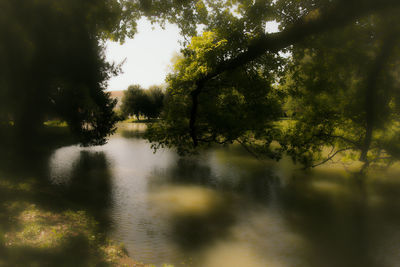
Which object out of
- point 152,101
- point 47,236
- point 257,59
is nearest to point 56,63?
point 257,59

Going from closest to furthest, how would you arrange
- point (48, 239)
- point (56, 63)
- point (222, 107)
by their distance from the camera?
point (48, 239), point (222, 107), point (56, 63)

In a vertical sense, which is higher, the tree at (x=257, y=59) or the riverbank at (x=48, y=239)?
the tree at (x=257, y=59)

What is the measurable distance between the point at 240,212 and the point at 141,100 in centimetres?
6648

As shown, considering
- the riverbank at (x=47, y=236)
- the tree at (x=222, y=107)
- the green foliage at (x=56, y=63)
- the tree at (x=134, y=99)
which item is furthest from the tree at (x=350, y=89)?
the tree at (x=134, y=99)

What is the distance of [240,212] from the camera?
13.6 metres

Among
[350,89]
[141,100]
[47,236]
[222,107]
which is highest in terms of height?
[141,100]

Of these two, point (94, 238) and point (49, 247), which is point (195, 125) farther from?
point (49, 247)

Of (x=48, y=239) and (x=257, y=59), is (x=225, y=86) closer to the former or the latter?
(x=257, y=59)

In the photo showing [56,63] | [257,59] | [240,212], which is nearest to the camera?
[257,59]

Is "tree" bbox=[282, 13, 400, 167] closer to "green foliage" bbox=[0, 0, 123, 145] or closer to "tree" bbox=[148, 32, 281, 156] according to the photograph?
"tree" bbox=[148, 32, 281, 156]

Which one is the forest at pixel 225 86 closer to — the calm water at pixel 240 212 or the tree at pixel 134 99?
the calm water at pixel 240 212

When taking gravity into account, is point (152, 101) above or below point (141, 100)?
below

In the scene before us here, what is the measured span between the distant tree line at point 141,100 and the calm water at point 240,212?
53.2 meters

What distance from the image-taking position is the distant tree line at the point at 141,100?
3012 inches
